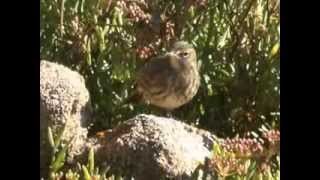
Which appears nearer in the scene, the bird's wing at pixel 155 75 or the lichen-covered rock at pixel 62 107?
the lichen-covered rock at pixel 62 107

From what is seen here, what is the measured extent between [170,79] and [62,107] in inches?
18.6

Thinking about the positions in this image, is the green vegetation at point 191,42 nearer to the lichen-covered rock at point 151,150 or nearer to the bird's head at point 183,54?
the bird's head at point 183,54

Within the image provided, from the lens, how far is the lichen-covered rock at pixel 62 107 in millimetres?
3428

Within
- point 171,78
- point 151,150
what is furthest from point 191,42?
point 151,150

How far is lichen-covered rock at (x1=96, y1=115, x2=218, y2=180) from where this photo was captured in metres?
3.37

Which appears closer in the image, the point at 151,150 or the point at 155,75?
the point at 151,150

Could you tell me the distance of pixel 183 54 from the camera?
3727 mm

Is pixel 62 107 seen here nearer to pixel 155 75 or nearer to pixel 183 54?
pixel 155 75

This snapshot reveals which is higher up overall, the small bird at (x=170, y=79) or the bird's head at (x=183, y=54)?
the bird's head at (x=183, y=54)

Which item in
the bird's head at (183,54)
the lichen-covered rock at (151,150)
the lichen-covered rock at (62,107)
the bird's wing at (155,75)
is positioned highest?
the bird's head at (183,54)

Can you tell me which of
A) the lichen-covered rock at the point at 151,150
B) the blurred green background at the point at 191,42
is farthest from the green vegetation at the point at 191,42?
the lichen-covered rock at the point at 151,150

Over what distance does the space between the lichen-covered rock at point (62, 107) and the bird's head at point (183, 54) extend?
383 mm
